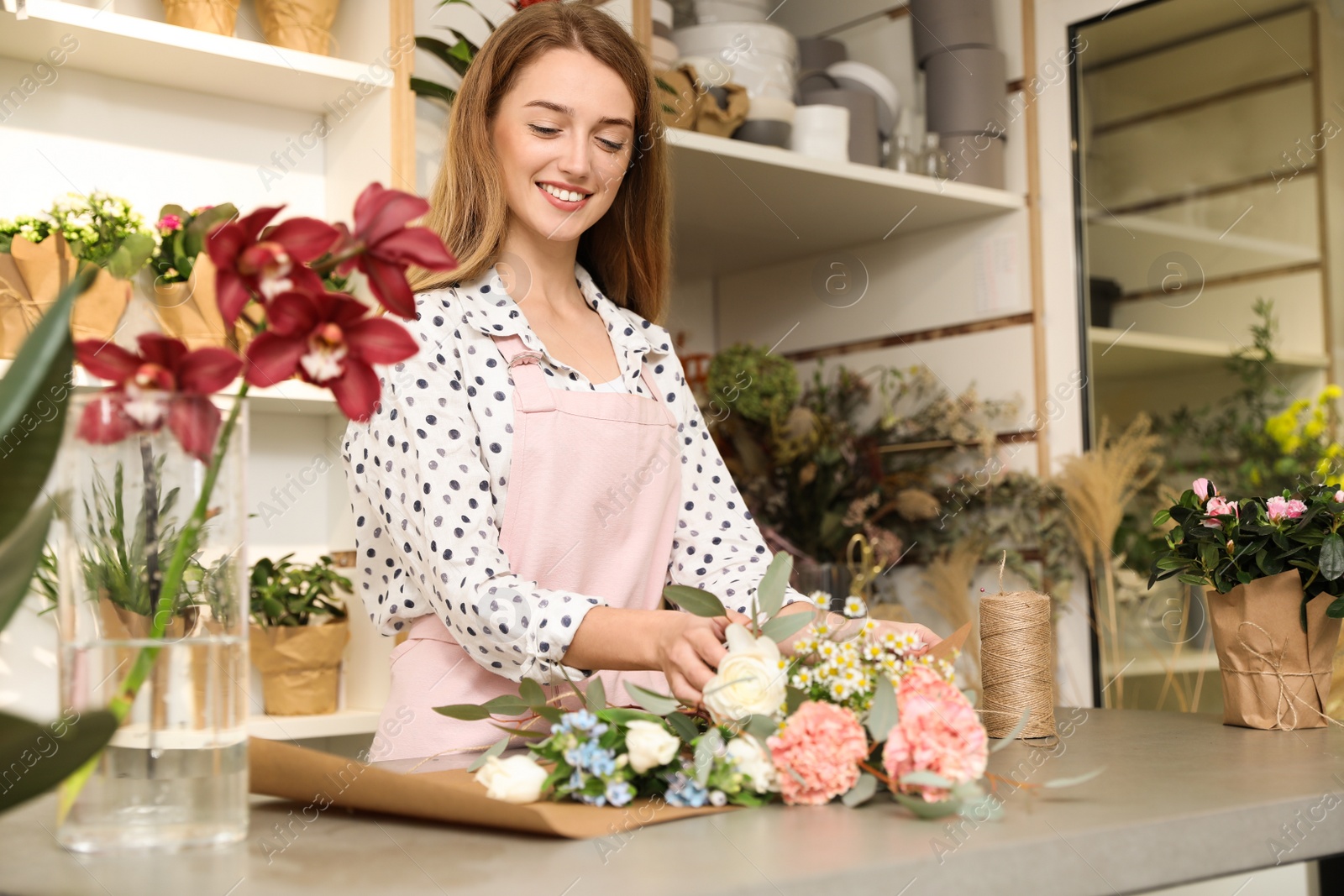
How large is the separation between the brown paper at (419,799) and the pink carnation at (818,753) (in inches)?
1.7

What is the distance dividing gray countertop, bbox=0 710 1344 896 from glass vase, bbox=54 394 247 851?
1.1 inches

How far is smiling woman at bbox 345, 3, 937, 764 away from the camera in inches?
45.8

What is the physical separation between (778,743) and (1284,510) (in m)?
0.69

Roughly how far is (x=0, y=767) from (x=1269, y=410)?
2363 mm

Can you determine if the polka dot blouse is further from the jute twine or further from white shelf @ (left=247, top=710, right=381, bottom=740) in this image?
white shelf @ (left=247, top=710, right=381, bottom=740)

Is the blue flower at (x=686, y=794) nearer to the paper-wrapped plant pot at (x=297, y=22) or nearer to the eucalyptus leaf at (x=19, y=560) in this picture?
the eucalyptus leaf at (x=19, y=560)

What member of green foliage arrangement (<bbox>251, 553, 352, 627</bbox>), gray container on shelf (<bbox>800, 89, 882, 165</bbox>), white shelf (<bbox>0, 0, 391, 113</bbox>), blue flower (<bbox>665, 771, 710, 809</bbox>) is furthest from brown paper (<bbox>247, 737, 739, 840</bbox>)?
gray container on shelf (<bbox>800, 89, 882, 165</bbox>)

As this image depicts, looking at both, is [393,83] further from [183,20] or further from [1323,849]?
[1323,849]

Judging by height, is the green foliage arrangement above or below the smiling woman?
below

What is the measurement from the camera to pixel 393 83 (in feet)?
6.38

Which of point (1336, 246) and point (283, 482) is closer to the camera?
point (283, 482)

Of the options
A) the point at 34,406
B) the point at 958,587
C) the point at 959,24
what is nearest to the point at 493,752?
the point at 34,406


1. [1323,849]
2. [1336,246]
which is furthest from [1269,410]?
[1323,849]

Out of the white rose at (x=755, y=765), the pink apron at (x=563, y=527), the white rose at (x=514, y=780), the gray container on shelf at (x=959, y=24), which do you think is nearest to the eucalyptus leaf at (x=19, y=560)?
the white rose at (x=514, y=780)
